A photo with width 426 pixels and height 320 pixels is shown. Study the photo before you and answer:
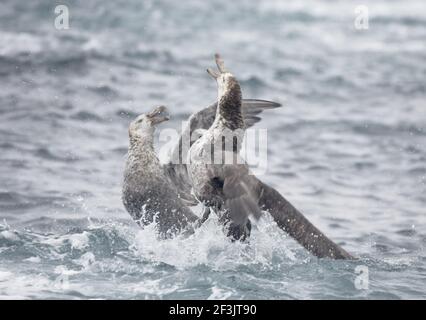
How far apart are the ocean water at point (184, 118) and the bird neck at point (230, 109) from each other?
37.4 inches

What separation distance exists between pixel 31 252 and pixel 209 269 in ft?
5.68

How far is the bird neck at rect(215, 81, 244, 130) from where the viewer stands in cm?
871

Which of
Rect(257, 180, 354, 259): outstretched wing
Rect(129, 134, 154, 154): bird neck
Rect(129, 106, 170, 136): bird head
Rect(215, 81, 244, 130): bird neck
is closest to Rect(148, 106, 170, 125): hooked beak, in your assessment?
Rect(129, 106, 170, 136): bird head

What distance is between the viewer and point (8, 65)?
54.4 feet

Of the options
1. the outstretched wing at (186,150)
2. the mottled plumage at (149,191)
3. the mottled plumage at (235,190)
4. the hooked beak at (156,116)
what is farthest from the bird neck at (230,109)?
the mottled plumage at (149,191)

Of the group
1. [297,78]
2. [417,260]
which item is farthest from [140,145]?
[297,78]

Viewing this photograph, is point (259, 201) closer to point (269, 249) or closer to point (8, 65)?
point (269, 249)

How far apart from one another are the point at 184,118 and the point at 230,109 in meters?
6.47

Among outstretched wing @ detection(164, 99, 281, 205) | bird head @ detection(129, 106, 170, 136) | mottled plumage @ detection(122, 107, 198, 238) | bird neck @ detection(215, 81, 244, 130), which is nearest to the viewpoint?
bird neck @ detection(215, 81, 244, 130)

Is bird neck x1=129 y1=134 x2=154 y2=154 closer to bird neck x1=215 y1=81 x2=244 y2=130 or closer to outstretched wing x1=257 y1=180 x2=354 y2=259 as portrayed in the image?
bird neck x1=215 y1=81 x2=244 y2=130

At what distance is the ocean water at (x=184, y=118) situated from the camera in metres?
8.68

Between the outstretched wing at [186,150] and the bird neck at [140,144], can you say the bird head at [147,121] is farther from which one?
the outstretched wing at [186,150]

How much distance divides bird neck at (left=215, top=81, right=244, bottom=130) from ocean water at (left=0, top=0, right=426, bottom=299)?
0.95 metres

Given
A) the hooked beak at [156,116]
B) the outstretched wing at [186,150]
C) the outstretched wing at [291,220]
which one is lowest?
the outstretched wing at [291,220]
